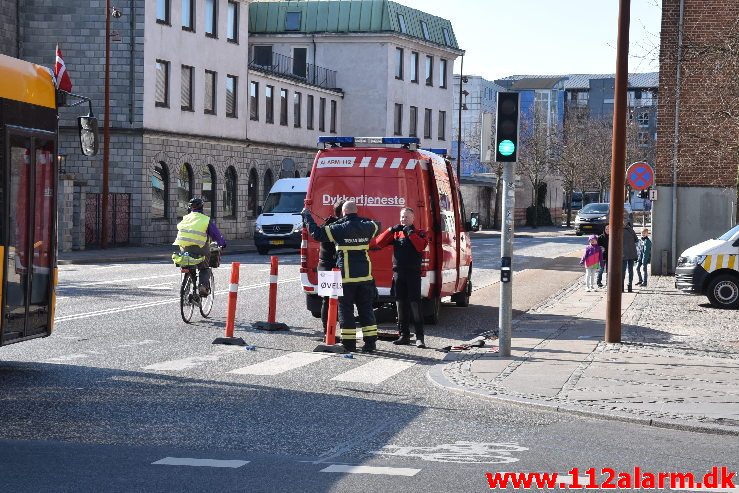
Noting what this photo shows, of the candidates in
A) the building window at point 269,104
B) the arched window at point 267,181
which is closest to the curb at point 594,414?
the arched window at point 267,181

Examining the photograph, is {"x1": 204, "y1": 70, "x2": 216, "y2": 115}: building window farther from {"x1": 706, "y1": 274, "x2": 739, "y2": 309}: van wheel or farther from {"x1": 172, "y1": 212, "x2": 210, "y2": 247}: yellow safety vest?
{"x1": 172, "y1": 212, "x2": 210, "y2": 247}: yellow safety vest

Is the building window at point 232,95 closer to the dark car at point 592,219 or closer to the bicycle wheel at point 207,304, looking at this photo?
the dark car at point 592,219

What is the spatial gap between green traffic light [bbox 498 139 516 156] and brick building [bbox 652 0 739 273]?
66.7 ft

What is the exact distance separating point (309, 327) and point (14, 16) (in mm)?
34462

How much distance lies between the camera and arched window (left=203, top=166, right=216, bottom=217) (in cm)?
5509

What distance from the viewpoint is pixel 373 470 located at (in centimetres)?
845

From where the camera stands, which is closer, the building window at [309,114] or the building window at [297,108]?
the building window at [297,108]

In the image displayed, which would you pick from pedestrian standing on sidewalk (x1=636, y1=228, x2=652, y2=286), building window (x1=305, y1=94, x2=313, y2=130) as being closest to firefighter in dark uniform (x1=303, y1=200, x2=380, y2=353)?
pedestrian standing on sidewalk (x1=636, y1=228, x2=652, y2=286)

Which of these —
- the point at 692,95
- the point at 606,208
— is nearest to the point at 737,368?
the point at 692,95

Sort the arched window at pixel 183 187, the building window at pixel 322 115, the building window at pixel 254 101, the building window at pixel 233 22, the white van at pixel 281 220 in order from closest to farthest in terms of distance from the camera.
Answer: the white van at pixel 281 220
the arched window at pixel 183 187
the building window at pixel 233 22
the building window at pixel 254 101
the building window at pixel 322 115

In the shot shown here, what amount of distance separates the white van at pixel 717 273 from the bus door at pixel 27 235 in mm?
15397

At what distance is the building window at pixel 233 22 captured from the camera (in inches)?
2242

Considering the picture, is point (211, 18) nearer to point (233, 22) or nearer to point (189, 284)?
point (233, 22)

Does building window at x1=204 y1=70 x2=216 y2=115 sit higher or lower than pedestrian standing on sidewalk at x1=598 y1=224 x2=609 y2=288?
higher
